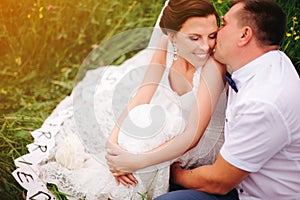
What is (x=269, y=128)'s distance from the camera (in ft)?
6.35

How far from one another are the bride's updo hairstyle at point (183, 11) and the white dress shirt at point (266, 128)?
0.31 metres

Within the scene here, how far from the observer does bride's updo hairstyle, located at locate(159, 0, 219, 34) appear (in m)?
2.23


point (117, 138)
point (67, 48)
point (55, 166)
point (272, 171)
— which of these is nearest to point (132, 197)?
point (117, 138)

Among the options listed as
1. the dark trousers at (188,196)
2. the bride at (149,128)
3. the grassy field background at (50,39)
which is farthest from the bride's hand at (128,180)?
the grassy field background at (50,39)

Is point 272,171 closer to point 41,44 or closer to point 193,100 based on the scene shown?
point 193,100

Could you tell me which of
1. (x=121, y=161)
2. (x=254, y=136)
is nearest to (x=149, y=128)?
(x=121, y=161)

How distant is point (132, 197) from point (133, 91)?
0.71m

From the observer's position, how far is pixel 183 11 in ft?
7.42

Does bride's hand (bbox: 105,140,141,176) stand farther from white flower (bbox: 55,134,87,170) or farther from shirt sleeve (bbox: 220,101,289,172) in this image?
shirt sleeve (bbox: 220,101,289,172)

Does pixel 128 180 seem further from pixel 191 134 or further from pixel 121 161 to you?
pixel 191 134

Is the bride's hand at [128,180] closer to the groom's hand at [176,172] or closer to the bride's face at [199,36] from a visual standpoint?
the groom's hand at [176,172]

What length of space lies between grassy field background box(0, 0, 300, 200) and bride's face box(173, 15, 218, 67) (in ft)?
3.51

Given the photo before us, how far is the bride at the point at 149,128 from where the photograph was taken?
2.25 m

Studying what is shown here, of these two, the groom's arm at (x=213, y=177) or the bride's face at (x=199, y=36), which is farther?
the bride's face at (x=199, y=36)
